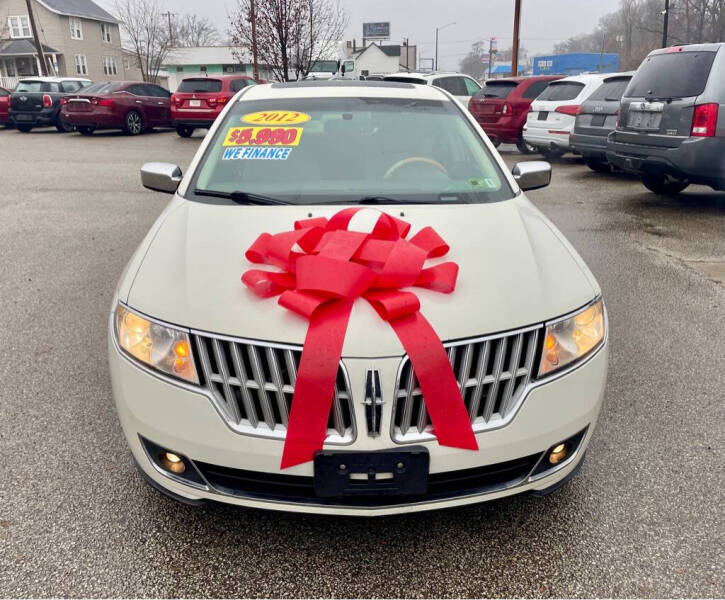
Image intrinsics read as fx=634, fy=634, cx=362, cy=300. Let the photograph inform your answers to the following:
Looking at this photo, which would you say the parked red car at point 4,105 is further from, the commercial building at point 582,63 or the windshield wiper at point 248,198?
the commercial building at point 582,63

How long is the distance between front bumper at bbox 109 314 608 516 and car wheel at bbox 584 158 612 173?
964cm

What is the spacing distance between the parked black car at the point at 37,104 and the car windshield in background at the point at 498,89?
39.4ft

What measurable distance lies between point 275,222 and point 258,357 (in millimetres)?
923

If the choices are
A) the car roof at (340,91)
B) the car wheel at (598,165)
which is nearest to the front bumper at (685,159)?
the car wheel at (598,165)

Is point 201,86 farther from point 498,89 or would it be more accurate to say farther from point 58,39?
point 58,39

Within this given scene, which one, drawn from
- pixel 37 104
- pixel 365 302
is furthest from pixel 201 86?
pixel 365 302

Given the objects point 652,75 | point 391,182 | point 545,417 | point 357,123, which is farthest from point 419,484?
point 652,75

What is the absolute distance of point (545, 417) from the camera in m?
2.02

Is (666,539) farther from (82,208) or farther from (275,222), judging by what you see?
(82,208)

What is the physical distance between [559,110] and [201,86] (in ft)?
31.9

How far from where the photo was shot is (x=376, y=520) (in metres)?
2.33

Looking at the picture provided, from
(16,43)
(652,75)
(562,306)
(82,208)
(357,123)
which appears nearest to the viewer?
(562,306)

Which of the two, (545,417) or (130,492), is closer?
(545,417)

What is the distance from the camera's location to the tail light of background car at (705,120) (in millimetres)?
6812
